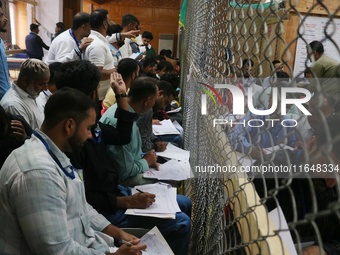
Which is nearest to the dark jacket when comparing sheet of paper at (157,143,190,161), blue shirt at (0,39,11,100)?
blue shirt at (0,39,11,100)

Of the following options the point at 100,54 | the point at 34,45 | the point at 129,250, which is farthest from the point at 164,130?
the point at 34,45

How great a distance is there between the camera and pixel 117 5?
38.6 feet

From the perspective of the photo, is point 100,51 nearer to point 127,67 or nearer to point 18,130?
point 127,67

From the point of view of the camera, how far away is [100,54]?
3.02m

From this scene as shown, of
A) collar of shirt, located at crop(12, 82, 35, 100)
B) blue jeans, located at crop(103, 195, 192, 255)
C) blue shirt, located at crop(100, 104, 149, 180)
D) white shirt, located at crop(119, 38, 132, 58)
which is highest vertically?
white shirt, located at crop(119, 38, 132, 58)

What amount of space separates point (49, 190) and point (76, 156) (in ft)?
1.85

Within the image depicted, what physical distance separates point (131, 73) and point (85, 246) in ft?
5.68

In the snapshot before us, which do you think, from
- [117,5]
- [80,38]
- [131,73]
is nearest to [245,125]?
[131,73]

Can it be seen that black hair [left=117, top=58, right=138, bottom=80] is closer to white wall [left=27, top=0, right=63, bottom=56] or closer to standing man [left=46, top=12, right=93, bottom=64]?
standing man [left=46, top=12, right=93, bottom=64]

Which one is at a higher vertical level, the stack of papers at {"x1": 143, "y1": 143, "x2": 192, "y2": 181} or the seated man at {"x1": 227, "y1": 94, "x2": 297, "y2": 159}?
the seated man at {"x1": 227, "y1": 94, "x2": 297, "y2": 159}

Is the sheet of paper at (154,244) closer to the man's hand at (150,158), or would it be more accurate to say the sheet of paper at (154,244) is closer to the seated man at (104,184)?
the seated man at (104,184)

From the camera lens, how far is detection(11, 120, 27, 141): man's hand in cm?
164

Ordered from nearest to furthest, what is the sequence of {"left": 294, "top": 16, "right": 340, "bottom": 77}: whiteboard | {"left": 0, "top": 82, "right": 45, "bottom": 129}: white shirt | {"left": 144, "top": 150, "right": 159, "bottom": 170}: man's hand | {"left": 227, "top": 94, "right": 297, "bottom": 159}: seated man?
{"left": 294, "top": 16, "right": 340, "bottom": 77}: whiteboard, {"left": 227, "top": 94, "right": 297, "bottom": 159}: seated man, {"left": 0, "top": 82, "right": 45, "bottom": 129}: white shirt, {"left": 144, "top": 150, "right": 159, "bottom": 170}: man's hand

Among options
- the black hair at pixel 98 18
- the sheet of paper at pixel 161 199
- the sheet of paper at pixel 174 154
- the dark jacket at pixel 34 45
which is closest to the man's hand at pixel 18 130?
the sheet of paper at pixel 161 199
